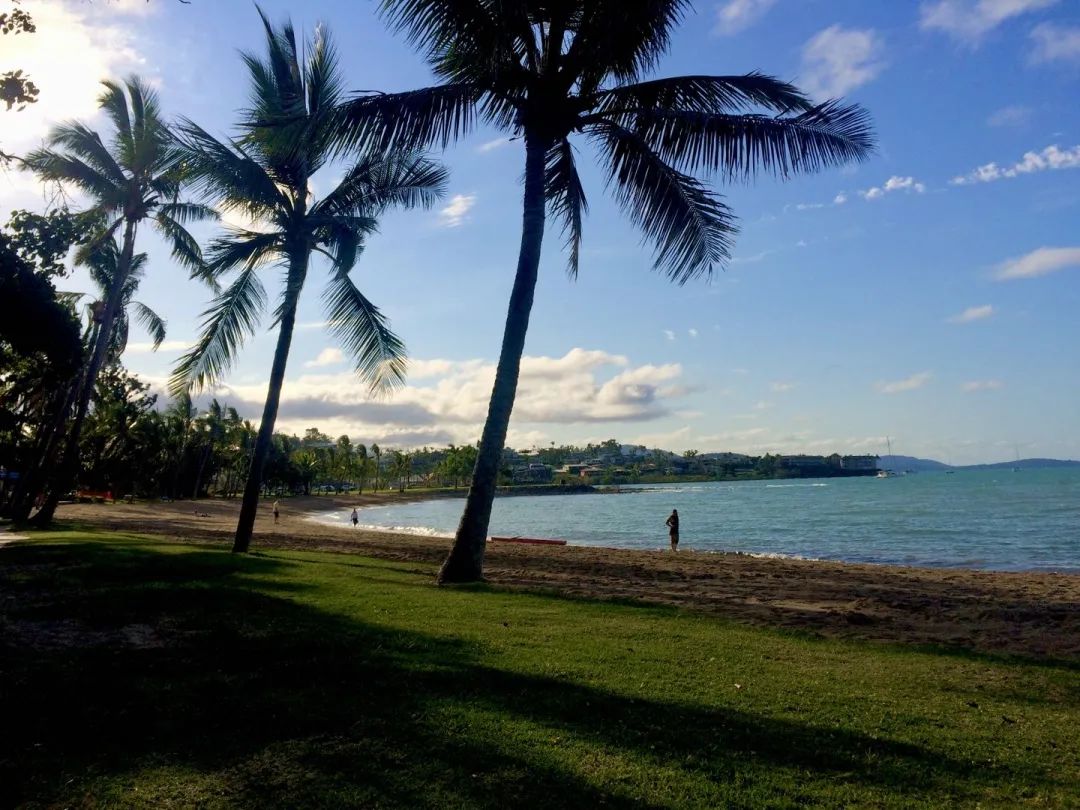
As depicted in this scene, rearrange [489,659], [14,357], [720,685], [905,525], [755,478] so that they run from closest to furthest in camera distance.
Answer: [720,685] → [489,659] → [14,357] → [905,525] → [755,478]

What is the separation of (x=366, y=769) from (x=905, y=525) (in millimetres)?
41940

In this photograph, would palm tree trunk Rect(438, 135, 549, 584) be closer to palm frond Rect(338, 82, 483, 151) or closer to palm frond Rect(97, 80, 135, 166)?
palm frond Rect(338, 82, 483, 151)

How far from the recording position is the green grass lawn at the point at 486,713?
3.51 metres

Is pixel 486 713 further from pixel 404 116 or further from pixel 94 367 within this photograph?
pixel 94 367

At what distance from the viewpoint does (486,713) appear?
14.8 ft

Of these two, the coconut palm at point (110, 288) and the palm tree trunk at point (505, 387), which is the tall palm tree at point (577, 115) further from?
the coconut palm at point (110, 288)

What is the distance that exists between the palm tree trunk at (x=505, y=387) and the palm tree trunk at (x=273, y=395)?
226 inches

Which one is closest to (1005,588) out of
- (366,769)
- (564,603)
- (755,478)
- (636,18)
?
(564,603)

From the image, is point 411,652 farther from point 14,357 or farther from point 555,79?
point 14,357

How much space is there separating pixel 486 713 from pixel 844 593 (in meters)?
12.3

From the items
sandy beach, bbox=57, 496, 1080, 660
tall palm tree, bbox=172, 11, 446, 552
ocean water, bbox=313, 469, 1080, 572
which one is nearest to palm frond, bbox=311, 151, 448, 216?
tall palm tree, bbox=172, 11, 446, 552

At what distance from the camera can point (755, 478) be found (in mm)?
185875

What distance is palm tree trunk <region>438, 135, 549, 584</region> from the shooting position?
10.3 meters

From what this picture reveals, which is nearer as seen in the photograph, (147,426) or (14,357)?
(14,357)
